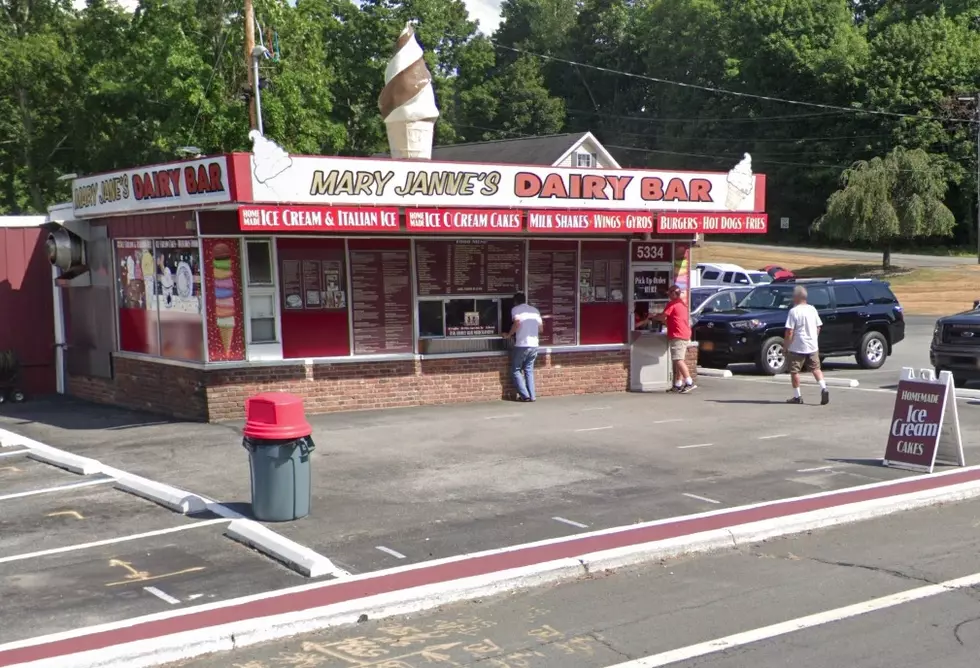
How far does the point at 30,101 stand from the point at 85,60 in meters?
2.48

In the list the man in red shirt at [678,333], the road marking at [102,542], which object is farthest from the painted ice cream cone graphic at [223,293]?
the man in red shirt at [678,333]

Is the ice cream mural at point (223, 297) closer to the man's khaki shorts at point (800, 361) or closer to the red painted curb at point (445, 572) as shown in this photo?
the red painted curb at point (445, 572)

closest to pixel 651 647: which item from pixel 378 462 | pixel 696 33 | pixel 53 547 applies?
pixel 53 547

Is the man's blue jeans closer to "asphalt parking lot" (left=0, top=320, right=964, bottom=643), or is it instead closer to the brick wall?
"asphalt parking lot" (left=0, top=320, right=964, bottom=643)

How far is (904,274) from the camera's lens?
50.4 metres

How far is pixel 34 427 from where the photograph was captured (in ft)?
48.8

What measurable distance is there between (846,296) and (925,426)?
11653mm

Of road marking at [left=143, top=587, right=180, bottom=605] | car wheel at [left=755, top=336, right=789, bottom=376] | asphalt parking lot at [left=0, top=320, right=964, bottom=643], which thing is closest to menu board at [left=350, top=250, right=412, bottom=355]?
asphalt parking lot at [left=0, top=320, right=964, bottom=643]

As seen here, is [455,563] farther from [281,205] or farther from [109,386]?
[109,386]

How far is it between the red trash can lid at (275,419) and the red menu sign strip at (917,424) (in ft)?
21.6

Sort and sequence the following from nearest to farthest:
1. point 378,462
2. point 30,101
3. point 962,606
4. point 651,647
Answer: point 651,647
point 962,606
point 378,462
point 30,101

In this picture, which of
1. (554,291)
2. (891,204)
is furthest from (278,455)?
(891,204)

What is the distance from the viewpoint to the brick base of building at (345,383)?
14.8 metres

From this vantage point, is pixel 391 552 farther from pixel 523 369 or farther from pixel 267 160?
pixel 523 369
